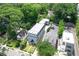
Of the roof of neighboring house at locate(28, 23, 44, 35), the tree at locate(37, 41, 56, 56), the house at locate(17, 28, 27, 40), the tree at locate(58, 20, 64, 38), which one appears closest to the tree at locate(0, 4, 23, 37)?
the house at locate(17, 28, 27, 40)

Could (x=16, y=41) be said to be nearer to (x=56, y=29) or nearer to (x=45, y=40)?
(x=45, y=40)

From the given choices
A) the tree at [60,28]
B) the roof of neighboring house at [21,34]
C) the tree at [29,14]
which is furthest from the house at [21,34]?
the tree at [60,28]

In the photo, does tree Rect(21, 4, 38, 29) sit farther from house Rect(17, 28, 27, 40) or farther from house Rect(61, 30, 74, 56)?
house Rect(61, 30, 74, 56)

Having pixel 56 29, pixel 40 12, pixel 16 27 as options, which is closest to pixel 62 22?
pixel 56 29

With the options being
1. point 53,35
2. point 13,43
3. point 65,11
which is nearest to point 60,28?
point 53,35

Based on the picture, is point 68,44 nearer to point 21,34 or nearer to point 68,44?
point 68,44
